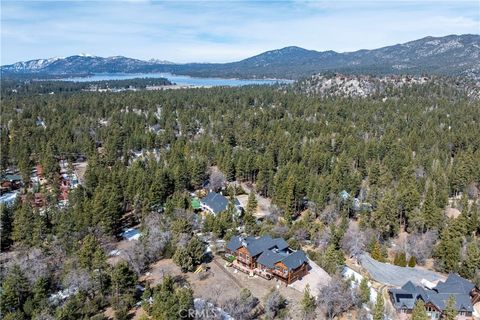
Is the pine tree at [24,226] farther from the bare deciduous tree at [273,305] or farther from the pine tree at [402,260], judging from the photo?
the pine tree at [402,260]

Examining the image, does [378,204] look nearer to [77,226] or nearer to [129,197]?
[129,197]

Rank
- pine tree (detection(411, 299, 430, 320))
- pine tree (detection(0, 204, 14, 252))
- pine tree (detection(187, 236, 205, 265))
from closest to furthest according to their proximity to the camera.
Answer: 1. pine tree (detection(411, 299, 430, 320))
2. pine tree (detection(187, 236, 205, 265))
3. pine tree (detection(0, 204, 14, 252))

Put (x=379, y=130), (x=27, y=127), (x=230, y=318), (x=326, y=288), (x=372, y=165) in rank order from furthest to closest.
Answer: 1. (x=379, y=130)
2. (x=27, y=127)
3. (x=372, y=165)
4. (x=326, y=288)
5. (x=230, y=318)

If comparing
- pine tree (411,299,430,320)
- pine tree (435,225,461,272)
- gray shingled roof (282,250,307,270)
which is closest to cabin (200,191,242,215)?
gray shingled roof (282,250,307,270)

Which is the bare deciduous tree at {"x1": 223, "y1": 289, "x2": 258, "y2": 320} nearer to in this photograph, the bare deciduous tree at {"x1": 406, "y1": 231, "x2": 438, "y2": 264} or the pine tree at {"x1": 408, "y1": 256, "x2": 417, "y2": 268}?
the pine tree at {"x1": 408, "y1": 256, "x2": 417, "y2": 268}

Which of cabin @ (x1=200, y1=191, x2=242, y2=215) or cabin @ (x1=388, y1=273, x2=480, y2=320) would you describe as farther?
cabin @ (x1=200, y1=191, x2=242, y2=215)

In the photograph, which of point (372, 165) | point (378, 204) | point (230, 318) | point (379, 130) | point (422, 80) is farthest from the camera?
point (422, 80)

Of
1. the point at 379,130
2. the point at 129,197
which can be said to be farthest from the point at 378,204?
the point at 379,130

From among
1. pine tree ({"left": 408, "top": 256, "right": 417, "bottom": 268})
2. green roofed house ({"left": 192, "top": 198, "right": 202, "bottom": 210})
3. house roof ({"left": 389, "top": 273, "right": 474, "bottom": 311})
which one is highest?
green roofed house ({"left": 192, "top": 198, "right": 202, "bottom": 210})

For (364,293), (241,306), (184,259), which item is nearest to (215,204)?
(184,259)
